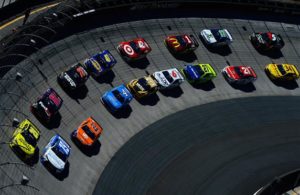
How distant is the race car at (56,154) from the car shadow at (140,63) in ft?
53.2

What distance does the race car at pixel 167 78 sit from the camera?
2559 inches

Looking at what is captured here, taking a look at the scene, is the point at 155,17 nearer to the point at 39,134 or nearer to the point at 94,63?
the point at 94,63

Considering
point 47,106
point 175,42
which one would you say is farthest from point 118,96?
point 175,42

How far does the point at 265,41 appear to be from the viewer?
7588 centimetres

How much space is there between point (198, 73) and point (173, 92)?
4274 millimetres

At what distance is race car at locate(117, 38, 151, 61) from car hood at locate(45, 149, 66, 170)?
17.9 metres

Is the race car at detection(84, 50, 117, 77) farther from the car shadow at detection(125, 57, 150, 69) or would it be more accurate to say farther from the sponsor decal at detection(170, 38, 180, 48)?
the sponsor decal at detection(170, 38, 180, 48)

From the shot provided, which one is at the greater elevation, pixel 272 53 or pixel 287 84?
pixel 272 53

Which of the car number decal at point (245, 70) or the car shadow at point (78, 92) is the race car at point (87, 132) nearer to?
the car shadow at point (78, 92)

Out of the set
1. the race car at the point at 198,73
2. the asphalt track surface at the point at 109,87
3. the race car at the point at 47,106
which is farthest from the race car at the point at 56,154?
the race car at the point at 198,73

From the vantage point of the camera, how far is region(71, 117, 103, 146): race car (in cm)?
5706

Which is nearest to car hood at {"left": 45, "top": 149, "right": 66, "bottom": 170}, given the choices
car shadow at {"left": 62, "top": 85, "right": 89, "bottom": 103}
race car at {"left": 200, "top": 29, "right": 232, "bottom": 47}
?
car shadow at {"left": 62, "top": 85, "right": 89, "bottom": 103}

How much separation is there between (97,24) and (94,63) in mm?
7671

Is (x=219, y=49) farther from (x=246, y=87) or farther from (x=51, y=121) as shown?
(x=51, y=121)
